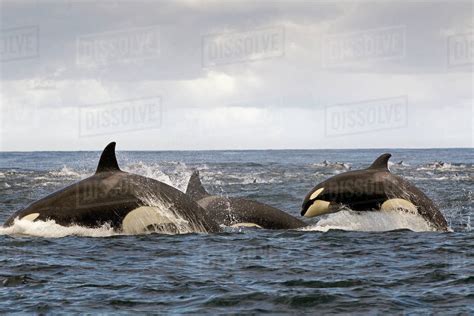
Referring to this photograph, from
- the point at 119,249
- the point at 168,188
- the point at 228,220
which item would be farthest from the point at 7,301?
the point at 228,220

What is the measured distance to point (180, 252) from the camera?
13500 millimetres

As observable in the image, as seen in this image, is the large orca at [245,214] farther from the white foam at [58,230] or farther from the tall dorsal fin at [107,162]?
the white foam at [58,230]

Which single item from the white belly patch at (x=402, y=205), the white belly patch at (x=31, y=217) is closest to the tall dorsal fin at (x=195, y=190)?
the white belly patch at (x=402, y=205)

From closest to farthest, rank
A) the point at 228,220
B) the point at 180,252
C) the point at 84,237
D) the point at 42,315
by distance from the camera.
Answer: the point at 42,315 < the point at 180,252 < the point at 84,237 < the point at 228,220

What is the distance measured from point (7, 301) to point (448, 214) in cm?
1664

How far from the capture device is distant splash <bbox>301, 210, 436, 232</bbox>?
18.0 m

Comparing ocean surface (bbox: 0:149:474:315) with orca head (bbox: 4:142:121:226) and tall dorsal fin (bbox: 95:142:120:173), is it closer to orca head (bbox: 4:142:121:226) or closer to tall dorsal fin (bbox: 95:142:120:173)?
orca head (bbox: 4:142:121:226)

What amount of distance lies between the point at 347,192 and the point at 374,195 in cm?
71

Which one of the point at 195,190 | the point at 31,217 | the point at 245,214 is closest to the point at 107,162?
the point at 31,217

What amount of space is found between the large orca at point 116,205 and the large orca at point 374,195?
4.86 meters

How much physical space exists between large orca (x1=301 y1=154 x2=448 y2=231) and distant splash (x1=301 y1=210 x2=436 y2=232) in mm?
139

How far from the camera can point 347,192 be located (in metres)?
18.9

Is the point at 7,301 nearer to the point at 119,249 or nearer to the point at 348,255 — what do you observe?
the point at 119,249

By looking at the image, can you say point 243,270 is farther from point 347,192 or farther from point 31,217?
point 347,192
